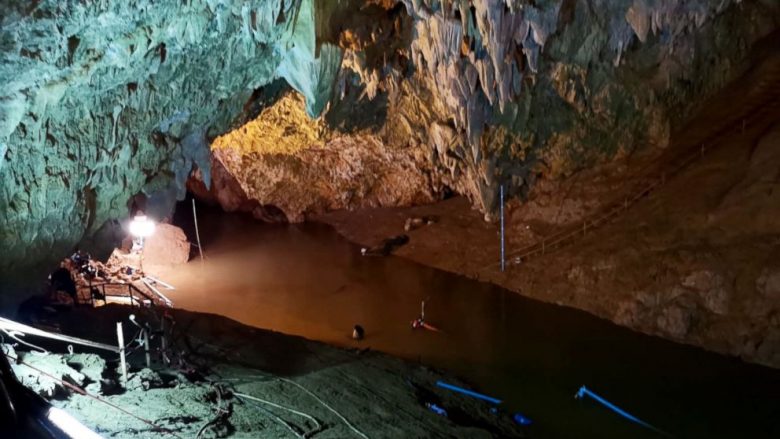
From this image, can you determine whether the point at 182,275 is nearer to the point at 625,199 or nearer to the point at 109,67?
the point at 109,67

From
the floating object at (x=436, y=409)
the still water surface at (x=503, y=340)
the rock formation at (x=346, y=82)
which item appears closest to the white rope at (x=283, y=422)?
the floating object at (x=436, y=409)

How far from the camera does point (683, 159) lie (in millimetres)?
16156

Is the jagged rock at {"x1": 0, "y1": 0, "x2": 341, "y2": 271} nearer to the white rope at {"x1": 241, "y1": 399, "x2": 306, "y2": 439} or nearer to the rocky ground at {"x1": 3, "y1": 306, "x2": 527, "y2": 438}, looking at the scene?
the rocky ground at {"x1": 3, "y1": 306, "x2": 527, "y2": 438}

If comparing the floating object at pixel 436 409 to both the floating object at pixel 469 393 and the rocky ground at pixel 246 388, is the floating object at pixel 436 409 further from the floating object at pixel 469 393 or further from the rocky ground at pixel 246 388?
the floating object at pixel 469 393

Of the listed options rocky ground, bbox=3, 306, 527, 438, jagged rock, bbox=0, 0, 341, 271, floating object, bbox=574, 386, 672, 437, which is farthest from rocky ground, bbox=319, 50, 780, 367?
jagged rock, bbox=0, 0, 341, 271

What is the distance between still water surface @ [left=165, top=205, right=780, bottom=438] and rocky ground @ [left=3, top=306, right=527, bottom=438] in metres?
1.26

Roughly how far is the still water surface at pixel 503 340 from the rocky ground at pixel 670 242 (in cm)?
53

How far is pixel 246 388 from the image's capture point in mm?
8125

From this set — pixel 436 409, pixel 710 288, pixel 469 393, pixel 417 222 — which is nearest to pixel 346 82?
pixel 417 222

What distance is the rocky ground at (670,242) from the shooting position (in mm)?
12367

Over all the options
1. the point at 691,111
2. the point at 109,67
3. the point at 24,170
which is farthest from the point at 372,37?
the point at 691,111

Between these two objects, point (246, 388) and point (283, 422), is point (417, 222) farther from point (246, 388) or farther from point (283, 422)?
point (283, 422)

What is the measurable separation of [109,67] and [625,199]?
12.7m

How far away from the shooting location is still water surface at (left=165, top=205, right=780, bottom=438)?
10.1 metres
